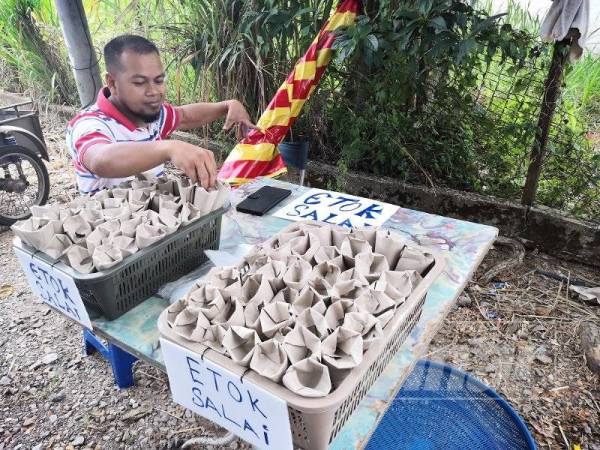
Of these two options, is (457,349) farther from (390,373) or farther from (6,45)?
(6,45)

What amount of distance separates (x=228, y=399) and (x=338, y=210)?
0.95 meters

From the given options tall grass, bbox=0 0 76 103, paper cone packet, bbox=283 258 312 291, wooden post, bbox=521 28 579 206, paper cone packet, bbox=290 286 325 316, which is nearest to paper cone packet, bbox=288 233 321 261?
paper cone packet, bbox=283 258 312 291

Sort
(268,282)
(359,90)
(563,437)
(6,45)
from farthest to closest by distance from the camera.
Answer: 1. (6,45)
2. (359,90)
3. (563,437)
4. (268,282)

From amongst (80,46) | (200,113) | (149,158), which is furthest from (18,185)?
(149,158)

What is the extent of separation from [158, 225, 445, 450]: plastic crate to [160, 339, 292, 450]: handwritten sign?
0.01m

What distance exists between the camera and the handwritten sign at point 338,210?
→ 1.57m

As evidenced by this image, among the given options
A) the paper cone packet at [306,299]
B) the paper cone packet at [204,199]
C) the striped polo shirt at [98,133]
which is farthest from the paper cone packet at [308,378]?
the striped polo shirt at [98,133]

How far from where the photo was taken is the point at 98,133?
5.32ft

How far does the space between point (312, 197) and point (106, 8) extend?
440 cm

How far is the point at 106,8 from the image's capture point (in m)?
4.84

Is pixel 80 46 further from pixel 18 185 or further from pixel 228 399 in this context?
pixel 228 399

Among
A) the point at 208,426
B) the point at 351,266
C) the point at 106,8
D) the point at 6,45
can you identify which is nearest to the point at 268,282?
the point at 351,266

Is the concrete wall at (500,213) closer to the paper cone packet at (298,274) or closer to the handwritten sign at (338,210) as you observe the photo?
the handwritten sign at (338,210)

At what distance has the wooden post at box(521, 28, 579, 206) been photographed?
2312 millimetres
